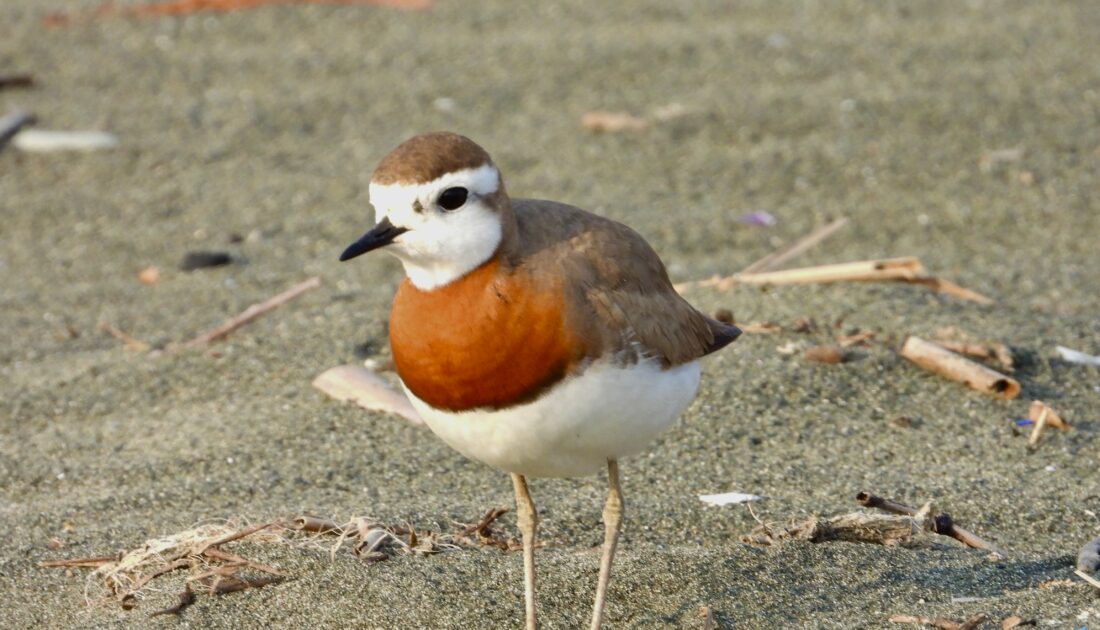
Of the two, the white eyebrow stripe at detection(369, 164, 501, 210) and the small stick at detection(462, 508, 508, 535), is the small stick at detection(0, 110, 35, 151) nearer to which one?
the small stick at detection(462, 508, 508, 535)

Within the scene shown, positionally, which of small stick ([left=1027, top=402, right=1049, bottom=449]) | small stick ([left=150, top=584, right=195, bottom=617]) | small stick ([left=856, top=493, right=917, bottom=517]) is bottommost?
small stick ([left=1027, top=402, right=1049, bottom=449])

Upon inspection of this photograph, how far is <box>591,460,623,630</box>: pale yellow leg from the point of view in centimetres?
342

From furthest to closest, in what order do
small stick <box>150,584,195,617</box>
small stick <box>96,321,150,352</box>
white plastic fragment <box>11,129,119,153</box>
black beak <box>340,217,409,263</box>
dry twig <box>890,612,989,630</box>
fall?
white plastic fragment <box>11,129,119,153</box> → small stick <box>96,321,150,352</box> → small stick <box>150,584,195,617</box> → dry twig <box>890,612,989,630</box> → black beak <box>340,217,409,263</box>

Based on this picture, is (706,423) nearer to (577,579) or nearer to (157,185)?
(577,579)

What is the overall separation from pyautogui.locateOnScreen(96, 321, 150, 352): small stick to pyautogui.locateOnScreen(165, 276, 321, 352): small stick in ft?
0.41

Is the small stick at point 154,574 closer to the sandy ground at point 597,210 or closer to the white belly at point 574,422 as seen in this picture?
the sandy ground at point 597,210

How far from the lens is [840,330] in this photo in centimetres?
517

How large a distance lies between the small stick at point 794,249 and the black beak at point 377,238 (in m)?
2.85

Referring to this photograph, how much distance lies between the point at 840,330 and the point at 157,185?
359 centimetres

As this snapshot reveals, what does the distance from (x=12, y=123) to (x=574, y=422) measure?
5.41 metres

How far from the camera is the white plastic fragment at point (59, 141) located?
7422 millimetres

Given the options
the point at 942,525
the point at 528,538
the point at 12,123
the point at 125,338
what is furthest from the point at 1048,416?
the point at 12,123

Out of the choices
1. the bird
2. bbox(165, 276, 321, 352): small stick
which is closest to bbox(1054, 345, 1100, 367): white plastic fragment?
the bird

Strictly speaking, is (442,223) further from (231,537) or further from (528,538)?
(231,537)
